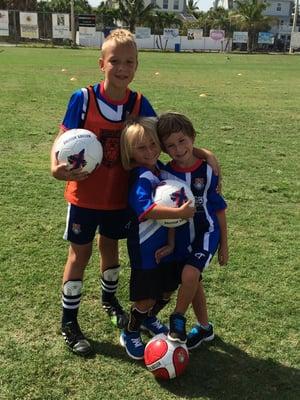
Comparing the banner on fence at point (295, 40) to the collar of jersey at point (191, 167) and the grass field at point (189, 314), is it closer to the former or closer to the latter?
the grass field at point (189, 314)

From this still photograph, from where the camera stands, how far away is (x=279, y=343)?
3.18 meters

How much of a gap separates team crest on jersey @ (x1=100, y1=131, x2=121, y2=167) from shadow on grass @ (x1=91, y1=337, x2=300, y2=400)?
116cm

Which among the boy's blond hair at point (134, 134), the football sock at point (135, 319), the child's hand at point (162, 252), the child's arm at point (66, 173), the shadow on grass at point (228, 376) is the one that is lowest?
the shadow on grass at point (228, 376)

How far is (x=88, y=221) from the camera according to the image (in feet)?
9.93

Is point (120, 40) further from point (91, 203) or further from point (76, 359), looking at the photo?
point (76, 359)

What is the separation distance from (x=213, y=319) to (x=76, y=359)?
980mm

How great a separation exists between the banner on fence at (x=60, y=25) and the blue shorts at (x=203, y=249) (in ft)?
160

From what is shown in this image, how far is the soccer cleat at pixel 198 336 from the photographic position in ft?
10.2

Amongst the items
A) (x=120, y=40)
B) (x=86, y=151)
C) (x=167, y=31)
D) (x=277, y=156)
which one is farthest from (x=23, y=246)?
(x=167, y=31)

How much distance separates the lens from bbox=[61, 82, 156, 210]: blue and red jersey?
2906 mm

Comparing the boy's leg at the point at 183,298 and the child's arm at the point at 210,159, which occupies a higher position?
the child's arm at the point at 210,159

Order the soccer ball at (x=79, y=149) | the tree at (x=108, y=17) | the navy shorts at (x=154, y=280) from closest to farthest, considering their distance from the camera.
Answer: the soccer ball at (x=79, y=149), the navy shorts at (x=154, y=280), the tree at (x=108, y=17)

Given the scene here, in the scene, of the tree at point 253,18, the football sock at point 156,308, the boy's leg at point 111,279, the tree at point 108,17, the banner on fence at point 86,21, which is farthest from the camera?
the tree at point 253,18

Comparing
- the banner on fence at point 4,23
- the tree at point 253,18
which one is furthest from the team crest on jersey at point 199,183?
the tree at point 253,18
